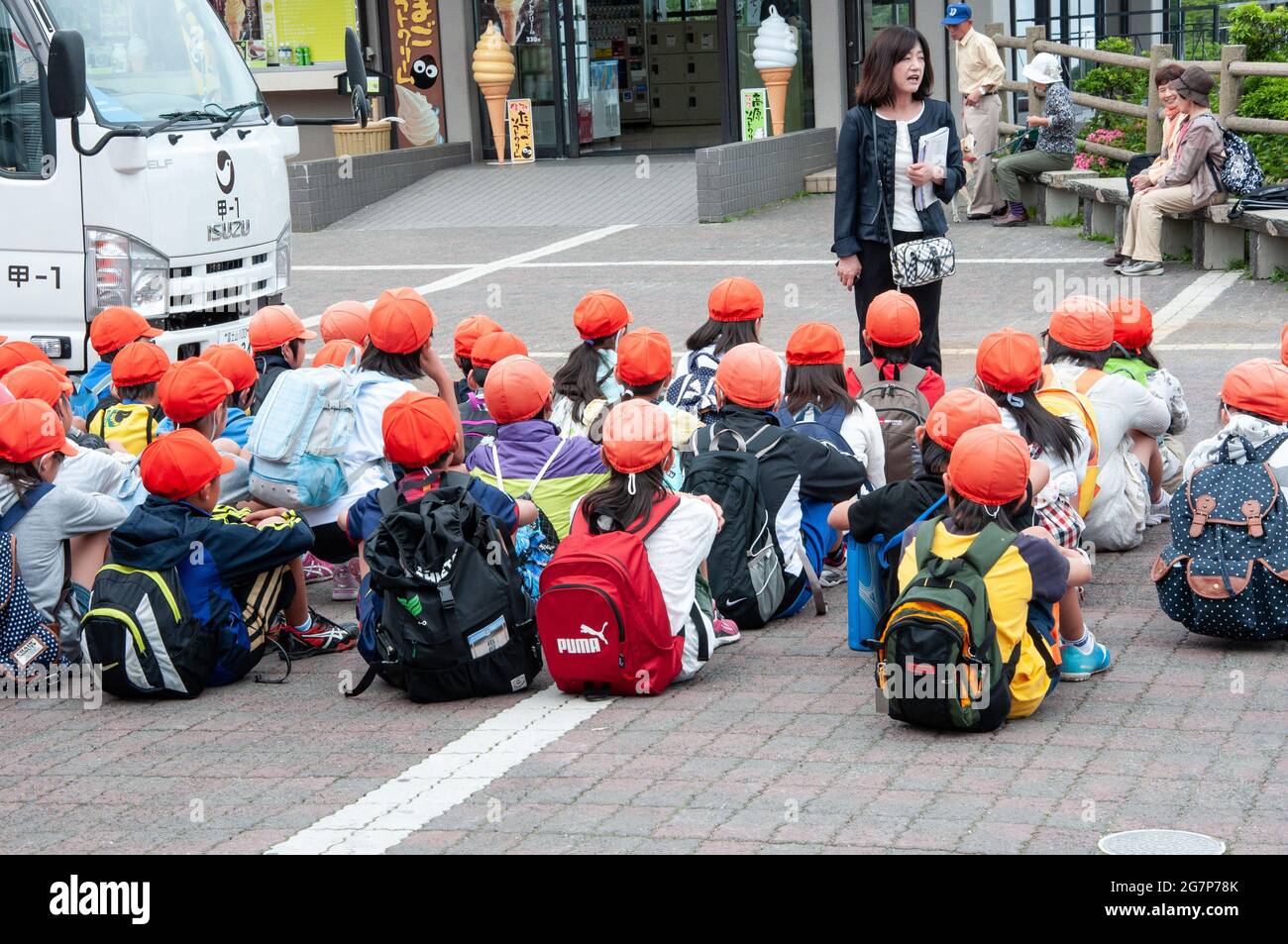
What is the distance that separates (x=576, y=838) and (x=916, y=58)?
18.0 feet

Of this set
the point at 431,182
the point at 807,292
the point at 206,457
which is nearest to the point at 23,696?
the point at 206,457

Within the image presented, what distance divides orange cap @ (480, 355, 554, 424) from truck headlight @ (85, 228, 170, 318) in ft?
11.9

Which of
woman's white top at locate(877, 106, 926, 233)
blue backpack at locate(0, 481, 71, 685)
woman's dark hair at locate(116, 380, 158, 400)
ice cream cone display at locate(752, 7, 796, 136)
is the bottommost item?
blue backpack at locate(0, 481, 71, 685)

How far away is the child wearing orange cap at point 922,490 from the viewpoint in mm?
5895

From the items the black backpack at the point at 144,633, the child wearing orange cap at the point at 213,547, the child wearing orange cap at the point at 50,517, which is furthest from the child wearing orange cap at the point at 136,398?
the black backpack at the point at 144,633

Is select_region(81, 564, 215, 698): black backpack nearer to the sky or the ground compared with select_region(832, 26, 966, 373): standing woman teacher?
nearer to the ground

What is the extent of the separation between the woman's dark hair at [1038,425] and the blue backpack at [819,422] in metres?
0.71

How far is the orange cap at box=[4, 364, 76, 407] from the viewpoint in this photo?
6.85 m

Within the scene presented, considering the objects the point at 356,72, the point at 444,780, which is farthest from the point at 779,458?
the point at 356,72

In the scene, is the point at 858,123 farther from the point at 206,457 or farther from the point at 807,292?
the point at 807,292

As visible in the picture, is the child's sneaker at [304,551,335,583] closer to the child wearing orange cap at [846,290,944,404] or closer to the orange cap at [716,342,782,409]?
the orange cap at [716,342,782,409]

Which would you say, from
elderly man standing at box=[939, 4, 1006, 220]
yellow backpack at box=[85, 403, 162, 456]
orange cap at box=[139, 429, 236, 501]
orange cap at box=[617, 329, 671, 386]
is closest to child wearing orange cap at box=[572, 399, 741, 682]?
orange cap at box=[617, 329, 671, 386]

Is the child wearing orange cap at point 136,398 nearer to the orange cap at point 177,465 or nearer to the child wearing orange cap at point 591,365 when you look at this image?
the orange cap at point 177,465

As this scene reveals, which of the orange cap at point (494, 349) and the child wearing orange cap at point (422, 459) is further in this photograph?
the orange cap at point (494, 349)
